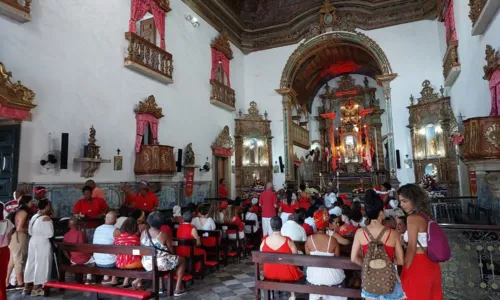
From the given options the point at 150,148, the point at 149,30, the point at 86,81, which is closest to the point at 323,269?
the point at 150,148

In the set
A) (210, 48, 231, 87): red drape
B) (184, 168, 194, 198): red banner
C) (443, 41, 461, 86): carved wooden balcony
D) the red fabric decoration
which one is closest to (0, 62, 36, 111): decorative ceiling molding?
(184, 168, 194, 198): red banner

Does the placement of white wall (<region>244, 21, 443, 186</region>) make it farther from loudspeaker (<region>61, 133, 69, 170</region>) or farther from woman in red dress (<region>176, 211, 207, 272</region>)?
woman in red dress (<region>176, 211, 207, 272</region>)

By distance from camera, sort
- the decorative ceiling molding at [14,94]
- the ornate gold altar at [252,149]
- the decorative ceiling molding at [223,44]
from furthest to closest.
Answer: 1. the ornate gold altar at [252,149]
2. the decorative ceiling molding at [223,44]
3. the decorative ceiling molding at [14,94]

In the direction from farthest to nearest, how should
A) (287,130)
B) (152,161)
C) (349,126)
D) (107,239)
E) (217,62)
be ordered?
(349,126), (287,130), (217,62), (152,161), (107,239)

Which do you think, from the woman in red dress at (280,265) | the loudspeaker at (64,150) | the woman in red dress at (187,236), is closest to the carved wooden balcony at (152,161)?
the loudspeaker at (64,150)

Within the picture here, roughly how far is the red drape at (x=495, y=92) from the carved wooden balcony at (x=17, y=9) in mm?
9780

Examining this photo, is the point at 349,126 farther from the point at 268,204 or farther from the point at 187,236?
the point at 187,236

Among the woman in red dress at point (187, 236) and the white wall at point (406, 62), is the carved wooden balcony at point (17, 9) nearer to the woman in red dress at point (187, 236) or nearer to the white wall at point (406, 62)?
the woman in red dress at point (187, 236)

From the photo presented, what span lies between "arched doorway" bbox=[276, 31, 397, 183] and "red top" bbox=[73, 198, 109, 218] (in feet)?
33.8

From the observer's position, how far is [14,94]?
5961 millimetres

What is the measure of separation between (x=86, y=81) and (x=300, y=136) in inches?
548

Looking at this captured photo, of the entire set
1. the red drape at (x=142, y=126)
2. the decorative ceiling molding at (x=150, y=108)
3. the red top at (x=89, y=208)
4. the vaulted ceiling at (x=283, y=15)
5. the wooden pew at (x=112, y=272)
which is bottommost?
the wooden pew at (x=112, y=272)

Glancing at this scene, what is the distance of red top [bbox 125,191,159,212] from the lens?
8453mm

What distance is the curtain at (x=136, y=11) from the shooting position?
9348 millimetres
